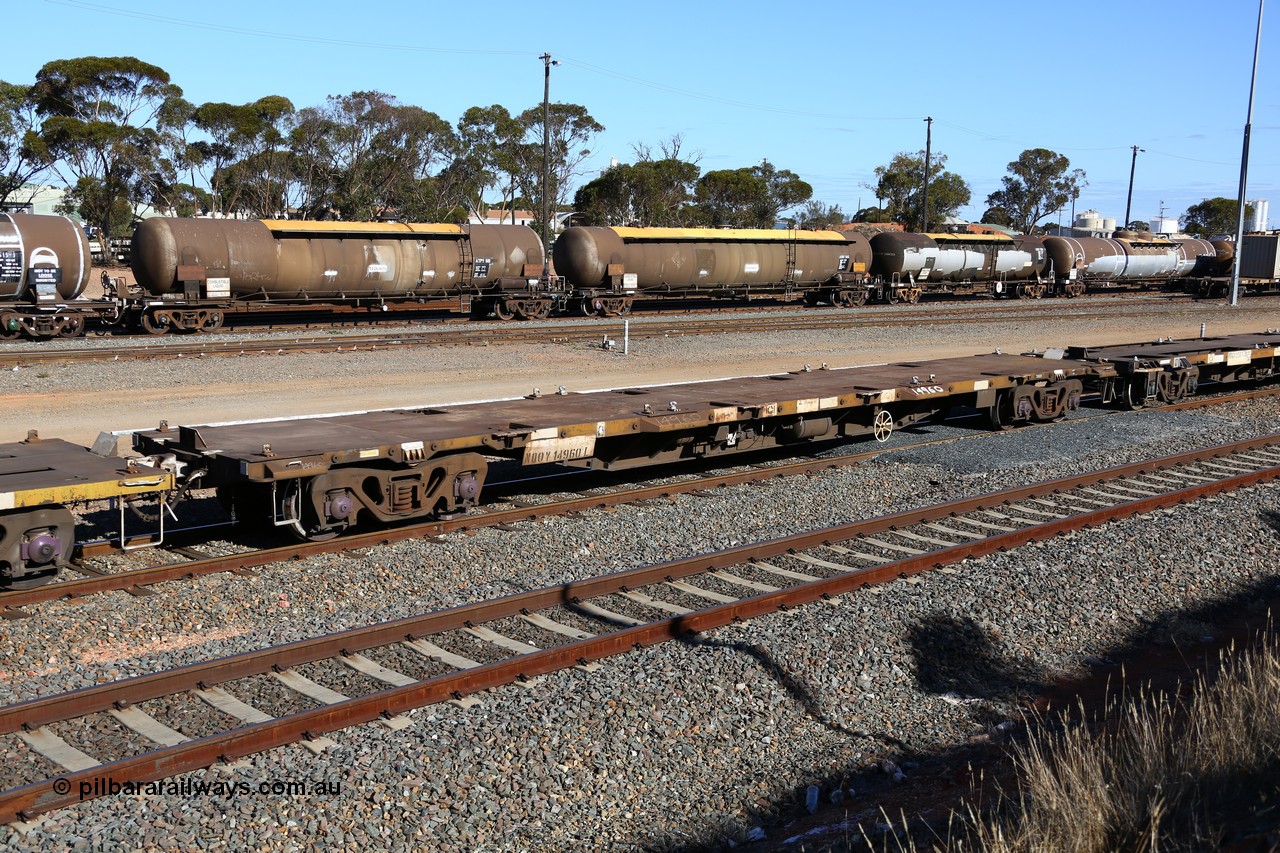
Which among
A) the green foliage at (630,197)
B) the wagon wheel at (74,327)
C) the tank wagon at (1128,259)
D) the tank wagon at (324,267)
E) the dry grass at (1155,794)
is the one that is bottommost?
the dry grass at (1155,794)

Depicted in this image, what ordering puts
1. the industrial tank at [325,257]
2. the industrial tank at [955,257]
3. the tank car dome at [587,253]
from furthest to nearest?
the industrial tank at [955,257] → the tank car dome at [587,253] → the industrial tank at [325,257]

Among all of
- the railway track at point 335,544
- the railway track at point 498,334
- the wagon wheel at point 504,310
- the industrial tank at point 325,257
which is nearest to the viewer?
the railway track at point 335,544

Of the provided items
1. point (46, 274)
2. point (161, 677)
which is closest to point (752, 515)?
point (161, 677)

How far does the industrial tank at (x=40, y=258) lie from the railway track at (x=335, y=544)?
64.0 ft

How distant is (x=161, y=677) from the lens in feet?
22.3

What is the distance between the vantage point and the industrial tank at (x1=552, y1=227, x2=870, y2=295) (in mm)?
35625

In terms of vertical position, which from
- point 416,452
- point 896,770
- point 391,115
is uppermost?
point 391,115

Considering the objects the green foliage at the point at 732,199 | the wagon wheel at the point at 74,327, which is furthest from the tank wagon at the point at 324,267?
the green foliage at the point at 732,199

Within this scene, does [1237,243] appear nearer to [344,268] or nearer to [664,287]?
[664,287]

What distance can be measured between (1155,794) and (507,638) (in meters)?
4.49

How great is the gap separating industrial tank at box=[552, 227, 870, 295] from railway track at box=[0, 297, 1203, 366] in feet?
7.68

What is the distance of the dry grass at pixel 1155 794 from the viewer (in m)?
4.62

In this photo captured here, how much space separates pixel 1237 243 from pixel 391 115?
48492 millimetres

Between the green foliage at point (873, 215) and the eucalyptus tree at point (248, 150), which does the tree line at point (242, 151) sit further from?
the green foliage at point (873, 215)
